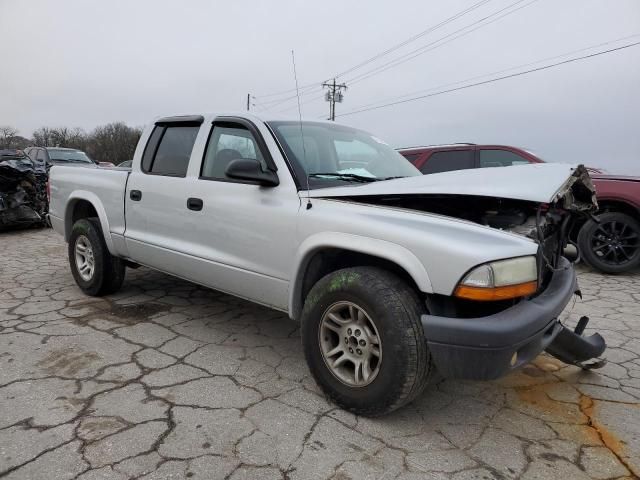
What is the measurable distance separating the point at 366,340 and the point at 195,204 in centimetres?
171

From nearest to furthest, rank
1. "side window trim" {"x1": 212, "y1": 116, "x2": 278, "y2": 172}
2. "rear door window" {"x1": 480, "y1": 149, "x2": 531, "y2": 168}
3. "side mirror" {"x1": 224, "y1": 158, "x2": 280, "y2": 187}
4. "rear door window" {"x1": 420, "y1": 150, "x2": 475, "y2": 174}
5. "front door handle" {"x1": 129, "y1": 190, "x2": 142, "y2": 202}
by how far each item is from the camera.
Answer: "side mirror" {"x1": 224, "y1": 158, "x2": 280, "y2": 187}
"side window trim" {"x1": 212, "y1": 116, "x2": 278, "y2": 172}
"front door handle" {"x1": 129, "y1": 190, "x2": 142, "y2": 202}
"rear door window" {"x1": 480, "y1": 149, "x2": 531, "y2": 168}
"rear door window" {"x1": 420, "y1": 150, "x2": 475, "y2": 174}

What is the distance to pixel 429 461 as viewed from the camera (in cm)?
225

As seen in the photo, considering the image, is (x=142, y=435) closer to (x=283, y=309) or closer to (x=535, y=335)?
(x=283, y=309)

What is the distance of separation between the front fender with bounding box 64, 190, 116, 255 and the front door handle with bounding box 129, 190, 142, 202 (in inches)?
19.8

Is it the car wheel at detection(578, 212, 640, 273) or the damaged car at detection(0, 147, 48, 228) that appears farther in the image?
the damaged car at detection(0, 147, 48, 228)

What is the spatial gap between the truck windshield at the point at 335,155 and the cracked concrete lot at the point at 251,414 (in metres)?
1.33

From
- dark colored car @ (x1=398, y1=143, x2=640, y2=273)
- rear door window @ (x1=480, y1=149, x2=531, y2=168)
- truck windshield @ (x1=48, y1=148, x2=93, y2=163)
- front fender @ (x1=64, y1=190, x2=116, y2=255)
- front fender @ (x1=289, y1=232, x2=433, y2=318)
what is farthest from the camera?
truck windshield @ (x1=48, y1=148, x2=93, y2=163)

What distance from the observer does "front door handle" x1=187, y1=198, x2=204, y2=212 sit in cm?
344

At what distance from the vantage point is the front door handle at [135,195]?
4.01 metres

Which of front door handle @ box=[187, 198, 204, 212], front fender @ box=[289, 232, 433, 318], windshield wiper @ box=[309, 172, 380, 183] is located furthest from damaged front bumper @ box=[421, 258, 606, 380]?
front door handle @ box=[187, 198, 204, 212]

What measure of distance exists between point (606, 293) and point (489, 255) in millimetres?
3981

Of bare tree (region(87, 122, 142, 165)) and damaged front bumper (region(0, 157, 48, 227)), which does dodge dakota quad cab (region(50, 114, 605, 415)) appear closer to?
damaged front bumper (region(0, 157, 48, 227))

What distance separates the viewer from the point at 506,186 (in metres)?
2.43

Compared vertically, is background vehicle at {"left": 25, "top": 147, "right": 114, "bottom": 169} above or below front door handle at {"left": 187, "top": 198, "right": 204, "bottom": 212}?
above
